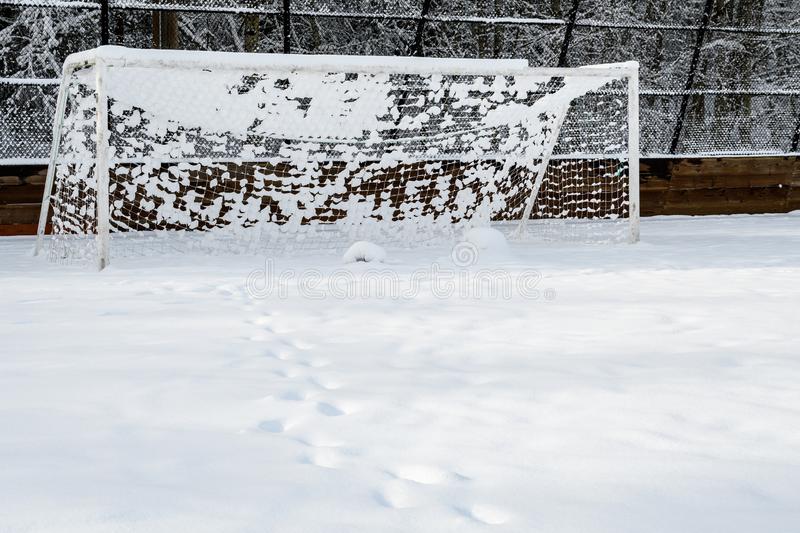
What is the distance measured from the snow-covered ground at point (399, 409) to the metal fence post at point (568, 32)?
391 cm

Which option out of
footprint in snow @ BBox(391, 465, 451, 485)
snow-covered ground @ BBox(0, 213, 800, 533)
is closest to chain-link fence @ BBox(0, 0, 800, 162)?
snow-covered ground @ BBox(0, 213, 800, 533)

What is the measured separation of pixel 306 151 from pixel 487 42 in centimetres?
245

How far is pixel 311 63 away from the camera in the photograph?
15.9 ft

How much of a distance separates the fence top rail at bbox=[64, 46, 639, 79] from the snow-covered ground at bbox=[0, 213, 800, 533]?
132cm

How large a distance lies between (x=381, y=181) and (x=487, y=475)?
4.75 metres

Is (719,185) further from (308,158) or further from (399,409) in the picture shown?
(399,409)

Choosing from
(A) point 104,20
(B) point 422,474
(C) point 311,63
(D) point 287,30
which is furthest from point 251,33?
(B) point 422,474

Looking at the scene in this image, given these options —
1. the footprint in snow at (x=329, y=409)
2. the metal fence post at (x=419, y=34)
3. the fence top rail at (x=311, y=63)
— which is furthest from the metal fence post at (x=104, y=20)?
the footprint in snow at (x=329, y=409)

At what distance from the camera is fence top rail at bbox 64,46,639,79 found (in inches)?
174

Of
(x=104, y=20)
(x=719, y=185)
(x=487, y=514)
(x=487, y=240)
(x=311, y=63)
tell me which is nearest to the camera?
(x=487, y=514)

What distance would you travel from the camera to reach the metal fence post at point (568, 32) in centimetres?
717

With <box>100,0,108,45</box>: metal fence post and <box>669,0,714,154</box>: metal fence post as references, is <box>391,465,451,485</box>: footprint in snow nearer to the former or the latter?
<box>100,0,108,45</box>: metal fence post

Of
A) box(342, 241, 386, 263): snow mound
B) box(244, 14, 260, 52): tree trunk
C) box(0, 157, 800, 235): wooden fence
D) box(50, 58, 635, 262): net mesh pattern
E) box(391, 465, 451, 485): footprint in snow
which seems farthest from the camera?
box(0, 157, 800, 235): wooden fence

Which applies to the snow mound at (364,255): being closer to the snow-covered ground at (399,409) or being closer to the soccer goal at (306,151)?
the soccer goal at (306,151)
